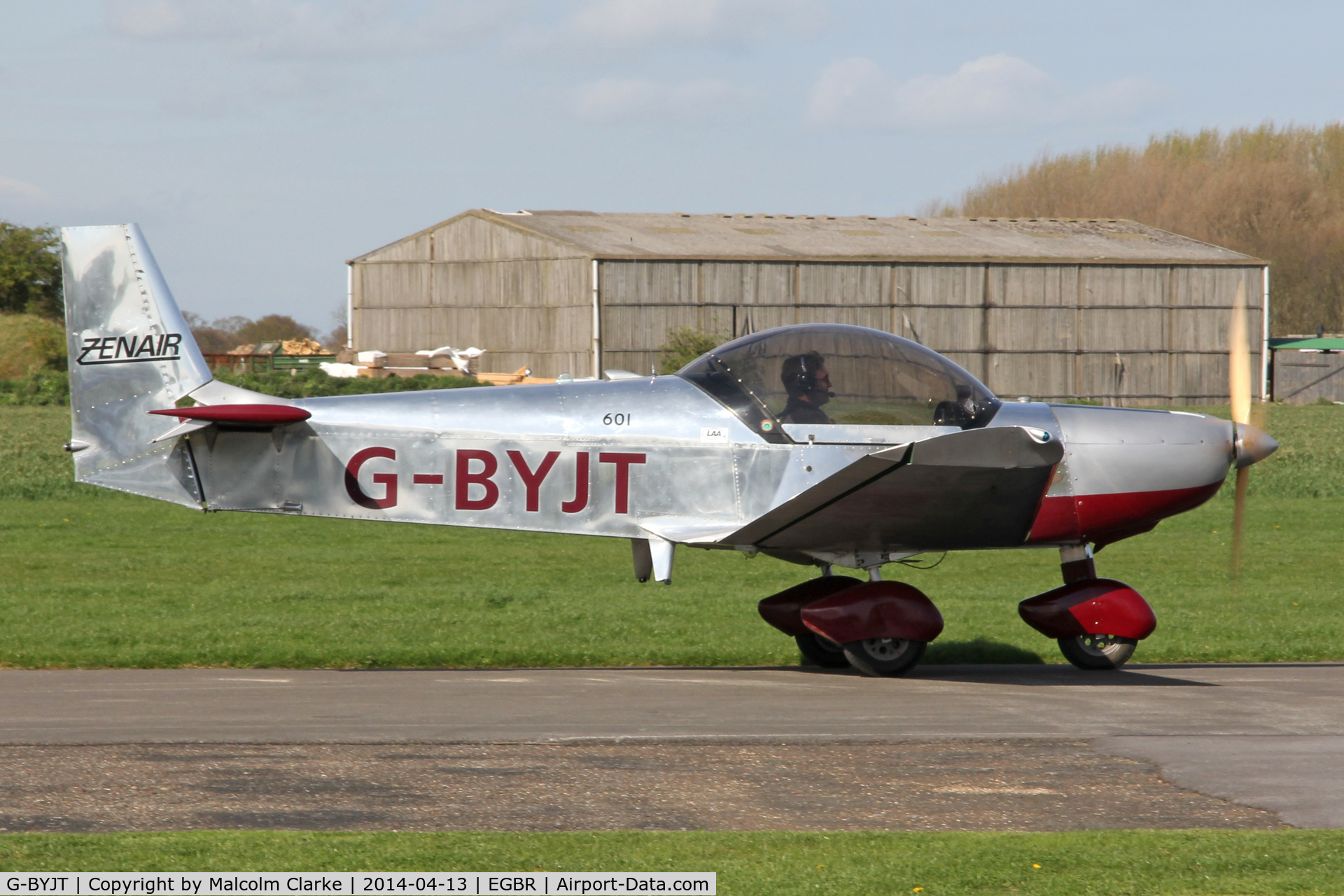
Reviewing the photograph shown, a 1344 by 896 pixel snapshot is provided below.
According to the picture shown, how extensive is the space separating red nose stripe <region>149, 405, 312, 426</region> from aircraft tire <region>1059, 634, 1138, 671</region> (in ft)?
21.0

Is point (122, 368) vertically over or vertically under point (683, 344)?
under

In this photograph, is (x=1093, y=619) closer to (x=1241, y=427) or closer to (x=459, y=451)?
(x=1241, y=427)

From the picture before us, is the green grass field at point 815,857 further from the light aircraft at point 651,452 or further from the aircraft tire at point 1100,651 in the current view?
the aircraft tire at point 1100,651

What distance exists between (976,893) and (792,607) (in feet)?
19.1

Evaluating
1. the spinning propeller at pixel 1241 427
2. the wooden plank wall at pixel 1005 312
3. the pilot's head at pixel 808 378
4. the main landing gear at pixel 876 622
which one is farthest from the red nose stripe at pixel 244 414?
the wooden plank wall at pixel 1005 312

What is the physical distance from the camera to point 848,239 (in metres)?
59.4

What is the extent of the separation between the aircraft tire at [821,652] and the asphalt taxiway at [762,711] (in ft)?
0.99

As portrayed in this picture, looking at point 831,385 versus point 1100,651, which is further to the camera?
point 1100,651

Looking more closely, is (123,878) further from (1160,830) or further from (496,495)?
(496,495)

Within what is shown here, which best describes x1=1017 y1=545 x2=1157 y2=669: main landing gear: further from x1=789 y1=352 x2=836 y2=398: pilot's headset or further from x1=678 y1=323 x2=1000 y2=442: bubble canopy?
x1=789 y1=352 x2=836 y2=398: pilot's headset

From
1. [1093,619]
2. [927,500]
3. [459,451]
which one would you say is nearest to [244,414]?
[459,451]

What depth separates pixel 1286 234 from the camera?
100 meters

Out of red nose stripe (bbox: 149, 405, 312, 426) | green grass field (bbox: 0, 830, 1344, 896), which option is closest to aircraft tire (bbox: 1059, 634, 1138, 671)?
green grass field (bbox: 0, 830, 1344, 896)

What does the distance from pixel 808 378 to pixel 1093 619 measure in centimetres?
299
